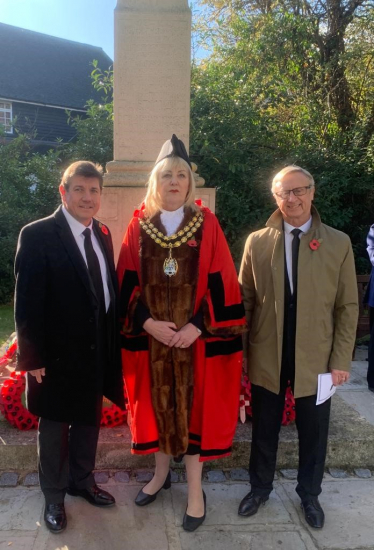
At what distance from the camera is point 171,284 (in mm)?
2354

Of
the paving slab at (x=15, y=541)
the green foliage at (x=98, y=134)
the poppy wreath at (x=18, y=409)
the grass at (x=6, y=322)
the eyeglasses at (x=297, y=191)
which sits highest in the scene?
the green foliage at (x=98, y=134)

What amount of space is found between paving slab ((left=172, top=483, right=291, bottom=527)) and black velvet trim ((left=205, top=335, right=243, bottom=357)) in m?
0.92

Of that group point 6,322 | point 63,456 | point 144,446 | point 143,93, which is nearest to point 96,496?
point 63,456

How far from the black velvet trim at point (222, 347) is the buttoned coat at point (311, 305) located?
0.14 metres

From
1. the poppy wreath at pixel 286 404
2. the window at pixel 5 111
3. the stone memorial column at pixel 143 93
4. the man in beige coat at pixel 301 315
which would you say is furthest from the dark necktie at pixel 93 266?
the window at pixel 5 111

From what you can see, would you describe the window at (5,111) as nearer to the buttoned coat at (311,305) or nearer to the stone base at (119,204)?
the stone base at (119,204)

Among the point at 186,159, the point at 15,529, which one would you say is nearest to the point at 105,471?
the point at 15,529

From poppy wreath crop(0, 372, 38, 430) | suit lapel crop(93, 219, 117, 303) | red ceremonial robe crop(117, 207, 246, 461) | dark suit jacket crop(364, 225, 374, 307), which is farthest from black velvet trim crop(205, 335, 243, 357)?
dark suit jacket crop(364, 225, 374, 307)

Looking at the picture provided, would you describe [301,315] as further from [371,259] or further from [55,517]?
[371,259]

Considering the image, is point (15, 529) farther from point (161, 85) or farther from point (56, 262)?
point (161, 85)

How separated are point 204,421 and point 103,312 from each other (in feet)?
2.53

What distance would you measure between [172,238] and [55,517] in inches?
61.7

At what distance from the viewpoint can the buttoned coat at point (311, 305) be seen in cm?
234

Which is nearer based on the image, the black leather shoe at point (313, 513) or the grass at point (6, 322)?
the black leather shoe at point (313, 513)
